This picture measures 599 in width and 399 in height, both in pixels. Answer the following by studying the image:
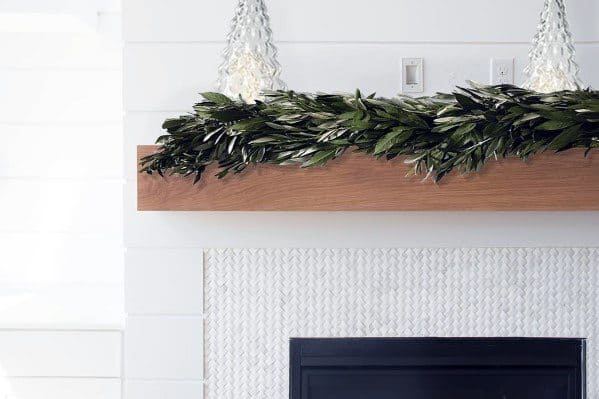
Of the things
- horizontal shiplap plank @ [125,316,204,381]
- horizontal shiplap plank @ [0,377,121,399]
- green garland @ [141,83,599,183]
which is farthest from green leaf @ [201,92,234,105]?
horizontal shiplap plank @ [0,377,121,399]

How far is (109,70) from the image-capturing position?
2.06 m

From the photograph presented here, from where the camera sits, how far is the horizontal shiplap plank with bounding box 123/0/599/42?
1569mm

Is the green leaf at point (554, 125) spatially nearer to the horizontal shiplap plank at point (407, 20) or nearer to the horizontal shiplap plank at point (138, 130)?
the horizontal shiplap plank at point (407, 20)

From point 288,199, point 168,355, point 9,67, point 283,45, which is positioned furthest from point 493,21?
point 9,67

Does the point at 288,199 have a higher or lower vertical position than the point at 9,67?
lower

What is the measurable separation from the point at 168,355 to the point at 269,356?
0.78 feet

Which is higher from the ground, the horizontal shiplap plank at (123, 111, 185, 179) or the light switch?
the light switch

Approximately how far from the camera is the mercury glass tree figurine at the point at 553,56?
4.81ft

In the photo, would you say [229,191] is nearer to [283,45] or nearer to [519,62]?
[283,45]

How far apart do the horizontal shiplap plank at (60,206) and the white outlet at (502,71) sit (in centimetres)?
115

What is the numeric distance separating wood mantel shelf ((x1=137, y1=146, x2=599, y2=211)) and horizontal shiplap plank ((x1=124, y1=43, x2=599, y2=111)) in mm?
272

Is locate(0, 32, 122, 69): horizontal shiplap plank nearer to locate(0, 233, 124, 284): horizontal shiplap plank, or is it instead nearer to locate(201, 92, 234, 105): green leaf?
locate(0, 233, 124, 284): horizontal shiplap plank

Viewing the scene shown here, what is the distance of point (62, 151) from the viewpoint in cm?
206

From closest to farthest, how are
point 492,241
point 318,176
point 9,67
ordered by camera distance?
1. point 318,176
2. point 492,241
3. point 9,67
